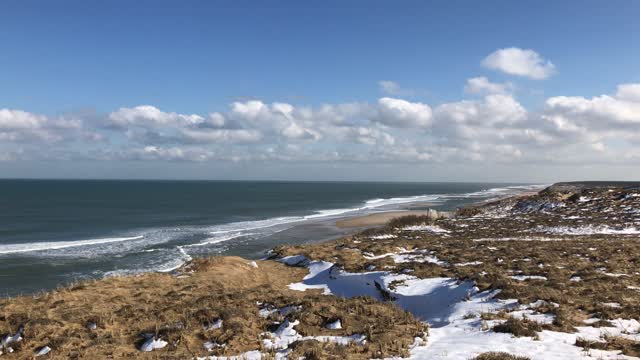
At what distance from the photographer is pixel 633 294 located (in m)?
15.4

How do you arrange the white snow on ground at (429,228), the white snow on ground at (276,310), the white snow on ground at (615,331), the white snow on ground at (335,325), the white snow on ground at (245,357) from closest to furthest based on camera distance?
the white snow on ground at (245,357) → the white snow on ground at (615,331) → the white snow on ground at (335,325) → the white snow on ground at (276,310) → the white snow on ground at (429,228)

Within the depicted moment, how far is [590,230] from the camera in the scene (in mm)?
35844

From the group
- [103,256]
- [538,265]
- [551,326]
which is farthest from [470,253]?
[103,256]

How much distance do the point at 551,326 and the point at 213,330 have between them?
9445 millimetres

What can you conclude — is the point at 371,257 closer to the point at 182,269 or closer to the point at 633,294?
the point at 182,269

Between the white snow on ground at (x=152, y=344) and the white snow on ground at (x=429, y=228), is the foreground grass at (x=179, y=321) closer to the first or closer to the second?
the white snow on ground at (x=152, y=344)

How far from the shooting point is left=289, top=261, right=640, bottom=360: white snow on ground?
34.7ft

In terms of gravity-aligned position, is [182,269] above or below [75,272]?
above

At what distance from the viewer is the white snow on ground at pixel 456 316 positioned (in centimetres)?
1057

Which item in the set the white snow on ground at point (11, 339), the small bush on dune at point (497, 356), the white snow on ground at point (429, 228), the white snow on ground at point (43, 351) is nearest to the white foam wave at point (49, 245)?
the white snow on ground at point (429, 228)

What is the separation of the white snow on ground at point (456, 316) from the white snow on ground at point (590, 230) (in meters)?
22.1

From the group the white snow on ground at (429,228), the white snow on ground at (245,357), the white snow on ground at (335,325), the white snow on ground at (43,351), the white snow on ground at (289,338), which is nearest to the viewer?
the white snow on ground at (245,357)

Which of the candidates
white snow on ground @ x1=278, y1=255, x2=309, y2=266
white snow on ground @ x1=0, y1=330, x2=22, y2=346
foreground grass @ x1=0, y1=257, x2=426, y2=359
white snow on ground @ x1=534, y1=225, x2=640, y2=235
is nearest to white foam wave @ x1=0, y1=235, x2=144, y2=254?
white snow on ground @ x1=278, y1=255, x2=309, y2=266

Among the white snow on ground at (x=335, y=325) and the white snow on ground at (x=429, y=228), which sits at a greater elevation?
the white snow on ground at (x=335, y=325)
